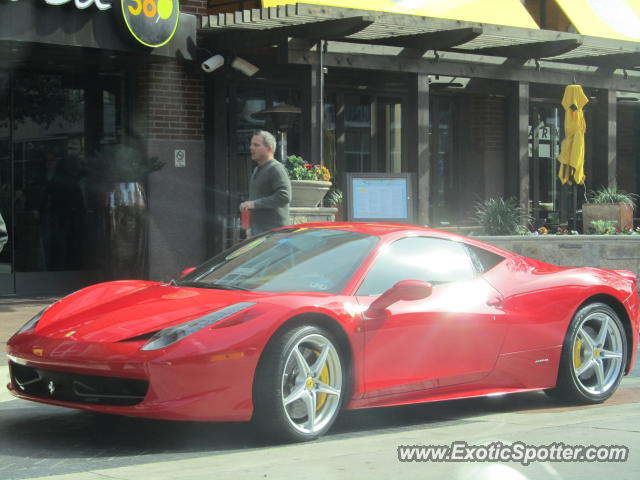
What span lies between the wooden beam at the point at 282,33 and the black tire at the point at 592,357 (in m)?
7.93

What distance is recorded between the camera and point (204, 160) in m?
16.2

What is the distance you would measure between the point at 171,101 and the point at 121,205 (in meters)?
2.27

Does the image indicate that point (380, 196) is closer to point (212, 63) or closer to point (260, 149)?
point (212, 63)

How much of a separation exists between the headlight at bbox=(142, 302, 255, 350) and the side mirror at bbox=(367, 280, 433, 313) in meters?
0.86

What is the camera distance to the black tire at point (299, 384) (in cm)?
569

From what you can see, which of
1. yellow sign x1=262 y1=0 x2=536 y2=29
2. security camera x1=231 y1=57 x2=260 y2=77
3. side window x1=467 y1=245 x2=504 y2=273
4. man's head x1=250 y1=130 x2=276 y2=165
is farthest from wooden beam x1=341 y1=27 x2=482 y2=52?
side window x1=467 y1=245 x2=504 y2=273

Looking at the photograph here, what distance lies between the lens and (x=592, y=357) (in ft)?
24.6

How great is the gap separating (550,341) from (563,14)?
13640 mm

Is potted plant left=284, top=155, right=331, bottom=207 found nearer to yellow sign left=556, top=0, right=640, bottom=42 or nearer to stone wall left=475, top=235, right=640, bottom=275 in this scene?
stone wall left=475, top=235, right=640, bottom=275

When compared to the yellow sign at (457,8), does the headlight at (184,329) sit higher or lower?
lower

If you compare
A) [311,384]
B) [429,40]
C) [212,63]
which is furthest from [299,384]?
[429,40]

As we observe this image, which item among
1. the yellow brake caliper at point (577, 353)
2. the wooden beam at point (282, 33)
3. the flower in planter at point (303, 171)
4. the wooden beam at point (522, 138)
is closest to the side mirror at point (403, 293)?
the yellow brake caliper at point (577, 353)

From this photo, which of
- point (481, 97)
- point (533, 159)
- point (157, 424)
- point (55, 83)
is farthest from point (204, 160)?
point (157, 424)

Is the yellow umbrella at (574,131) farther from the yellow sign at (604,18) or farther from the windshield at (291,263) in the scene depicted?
the windshield at (291,263)
